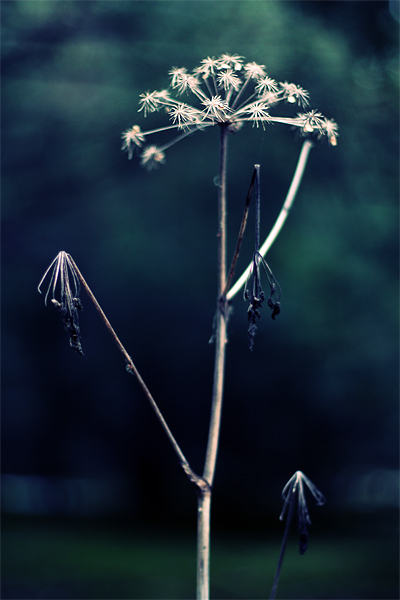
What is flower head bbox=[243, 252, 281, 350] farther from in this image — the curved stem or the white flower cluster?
the white flower cluster

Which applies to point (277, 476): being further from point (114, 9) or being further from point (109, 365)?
point (114, 9)

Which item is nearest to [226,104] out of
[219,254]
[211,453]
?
[219,254]

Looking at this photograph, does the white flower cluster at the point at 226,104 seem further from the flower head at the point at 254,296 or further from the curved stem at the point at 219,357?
the flower head at the point at 254,296

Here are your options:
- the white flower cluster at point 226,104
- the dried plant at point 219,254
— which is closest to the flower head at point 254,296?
the dried plant at point 219,254

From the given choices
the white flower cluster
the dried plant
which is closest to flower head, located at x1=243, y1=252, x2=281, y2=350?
the dried plant

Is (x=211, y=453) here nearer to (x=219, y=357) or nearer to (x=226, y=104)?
(x=219, y=357)

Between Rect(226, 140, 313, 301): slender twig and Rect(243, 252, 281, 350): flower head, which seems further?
Rect(226, 140, 313, 301): slender twig

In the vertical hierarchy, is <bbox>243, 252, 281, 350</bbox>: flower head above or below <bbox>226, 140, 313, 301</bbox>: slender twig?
below

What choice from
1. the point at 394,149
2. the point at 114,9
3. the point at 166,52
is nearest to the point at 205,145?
the point at 166,52

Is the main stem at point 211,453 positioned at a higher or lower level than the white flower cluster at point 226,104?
lower
